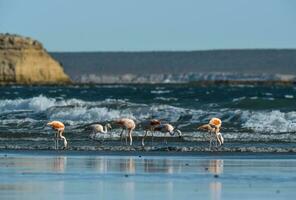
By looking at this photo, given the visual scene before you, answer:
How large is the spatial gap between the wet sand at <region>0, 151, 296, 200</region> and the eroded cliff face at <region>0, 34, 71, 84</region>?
323 feet

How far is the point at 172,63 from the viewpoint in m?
173

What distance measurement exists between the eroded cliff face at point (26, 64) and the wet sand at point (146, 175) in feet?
323

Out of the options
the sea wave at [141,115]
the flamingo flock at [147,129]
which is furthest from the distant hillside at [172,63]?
the flamingo flock at [147,129]

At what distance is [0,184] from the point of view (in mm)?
19359

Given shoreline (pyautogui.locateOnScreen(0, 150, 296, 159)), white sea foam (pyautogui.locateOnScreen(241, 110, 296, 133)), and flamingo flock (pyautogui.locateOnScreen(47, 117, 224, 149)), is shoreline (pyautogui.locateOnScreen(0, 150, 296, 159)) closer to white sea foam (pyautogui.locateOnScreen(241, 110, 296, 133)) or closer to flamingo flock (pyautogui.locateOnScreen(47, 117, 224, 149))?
flamingo flock (pyautogui.locateOnScreen(47, 117, 224, 149))

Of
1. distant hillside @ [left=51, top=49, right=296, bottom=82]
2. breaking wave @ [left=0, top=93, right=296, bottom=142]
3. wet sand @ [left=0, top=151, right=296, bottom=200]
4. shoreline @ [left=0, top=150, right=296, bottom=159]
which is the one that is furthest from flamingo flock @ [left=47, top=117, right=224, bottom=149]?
distant hillside @ [left=51, top=49, right=296, bottom=82]

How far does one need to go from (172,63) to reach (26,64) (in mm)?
49818

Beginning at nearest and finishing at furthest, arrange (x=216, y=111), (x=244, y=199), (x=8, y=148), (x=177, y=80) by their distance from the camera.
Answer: (x=244, y=199) < (x=8, y=148) < (x=216, y=111) < (x=177, y=80)

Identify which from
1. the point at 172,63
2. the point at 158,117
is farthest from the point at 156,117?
the point at 172,63

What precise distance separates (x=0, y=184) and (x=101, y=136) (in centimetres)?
1397

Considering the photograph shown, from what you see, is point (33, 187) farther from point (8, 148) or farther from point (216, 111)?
point (216, 111)

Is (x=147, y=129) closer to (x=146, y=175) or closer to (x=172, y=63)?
(x=146, y=175)

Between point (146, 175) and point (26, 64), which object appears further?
point (26, 64)

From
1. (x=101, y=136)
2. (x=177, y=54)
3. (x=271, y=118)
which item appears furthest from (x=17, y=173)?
(x=177, y=54)
